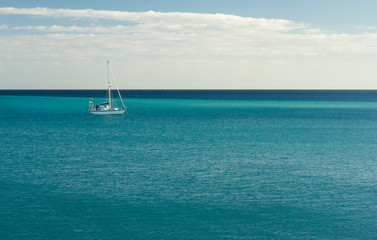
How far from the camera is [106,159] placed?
40438 millimetres

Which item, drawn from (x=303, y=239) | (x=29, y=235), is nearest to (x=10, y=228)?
(x=29, y=235)

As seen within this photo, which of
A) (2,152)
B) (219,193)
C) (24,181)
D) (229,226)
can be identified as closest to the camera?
(229,226)

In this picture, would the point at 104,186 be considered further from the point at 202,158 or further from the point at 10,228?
the point at 202,158

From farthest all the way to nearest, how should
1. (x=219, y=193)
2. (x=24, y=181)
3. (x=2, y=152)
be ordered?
1. (x=2, y=152)
2. (x=24, y=181)
3. (x=219, y=193)

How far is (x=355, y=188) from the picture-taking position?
98.9ft

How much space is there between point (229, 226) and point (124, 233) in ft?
17.7

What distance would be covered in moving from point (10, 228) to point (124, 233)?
595 cm

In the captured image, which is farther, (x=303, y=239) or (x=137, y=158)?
(x=137, y=158)

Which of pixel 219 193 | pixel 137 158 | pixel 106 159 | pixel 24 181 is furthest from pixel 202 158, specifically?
pixel 24 181

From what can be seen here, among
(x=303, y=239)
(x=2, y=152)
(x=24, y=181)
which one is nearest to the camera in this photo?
(x=303, y=239)

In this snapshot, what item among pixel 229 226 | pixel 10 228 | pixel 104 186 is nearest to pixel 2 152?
pixel 104 186

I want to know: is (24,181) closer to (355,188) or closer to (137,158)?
(137,158)

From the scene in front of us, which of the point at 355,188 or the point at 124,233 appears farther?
the point at 355,188

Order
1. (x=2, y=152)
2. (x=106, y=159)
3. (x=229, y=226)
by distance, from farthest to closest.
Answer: (x=2, y=152) → (x=106, y=159) → (x=229, y=226)
